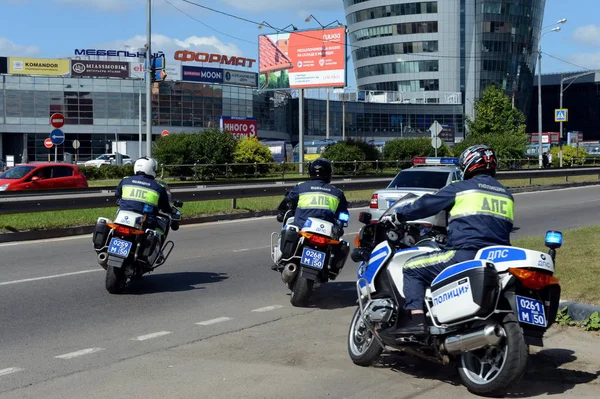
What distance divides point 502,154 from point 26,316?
55483 millimetres

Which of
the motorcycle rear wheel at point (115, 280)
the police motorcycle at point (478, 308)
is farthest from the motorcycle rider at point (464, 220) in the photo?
the motorcycle rear wheel at point (115, 280)

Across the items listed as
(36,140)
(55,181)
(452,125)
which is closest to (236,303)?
(55,181)

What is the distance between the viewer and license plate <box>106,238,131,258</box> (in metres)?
9.65

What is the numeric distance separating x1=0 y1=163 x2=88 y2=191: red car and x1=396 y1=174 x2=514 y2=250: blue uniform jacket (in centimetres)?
2351

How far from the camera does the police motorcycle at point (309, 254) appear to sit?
359 inches

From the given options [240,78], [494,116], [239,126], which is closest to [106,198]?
[239,126]

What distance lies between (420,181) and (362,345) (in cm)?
1075

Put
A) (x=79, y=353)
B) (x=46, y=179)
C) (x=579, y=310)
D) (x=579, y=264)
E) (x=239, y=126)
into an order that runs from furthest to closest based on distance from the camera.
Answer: (x=239, y=126), (x=46, y=179), (x=579, y=264), (x=579, y=310), (x=79, y=353)

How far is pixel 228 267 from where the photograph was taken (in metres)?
12.4

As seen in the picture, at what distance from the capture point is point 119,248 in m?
9.66

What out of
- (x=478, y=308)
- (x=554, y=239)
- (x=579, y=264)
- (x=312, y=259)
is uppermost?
(x=554, y=239)

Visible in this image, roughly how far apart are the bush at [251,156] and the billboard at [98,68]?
46.1 metres

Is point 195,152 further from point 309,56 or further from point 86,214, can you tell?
point 86,214

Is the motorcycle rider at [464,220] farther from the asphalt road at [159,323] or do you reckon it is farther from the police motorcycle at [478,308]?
the asphalt road at [159,323]
